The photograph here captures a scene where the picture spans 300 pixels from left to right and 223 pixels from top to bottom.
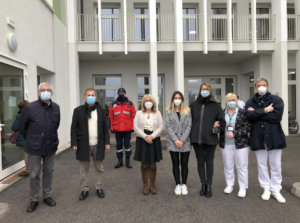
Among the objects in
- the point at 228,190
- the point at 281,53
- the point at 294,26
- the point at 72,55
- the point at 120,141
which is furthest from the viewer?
the point at 294,26

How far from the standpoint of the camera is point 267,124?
3.50 m

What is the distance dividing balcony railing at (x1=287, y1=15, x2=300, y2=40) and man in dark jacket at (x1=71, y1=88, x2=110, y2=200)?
1039cm

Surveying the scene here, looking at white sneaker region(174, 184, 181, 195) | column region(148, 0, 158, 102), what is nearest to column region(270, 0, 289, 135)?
column region(148, 0, 158, 102)

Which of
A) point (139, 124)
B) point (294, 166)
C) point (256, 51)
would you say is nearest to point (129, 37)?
point (256, 51)

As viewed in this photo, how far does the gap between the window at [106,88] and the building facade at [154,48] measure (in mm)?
52

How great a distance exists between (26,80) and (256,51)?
8.99 meters

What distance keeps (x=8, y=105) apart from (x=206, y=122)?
176 inches

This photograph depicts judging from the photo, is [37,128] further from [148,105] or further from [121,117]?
[121,117]

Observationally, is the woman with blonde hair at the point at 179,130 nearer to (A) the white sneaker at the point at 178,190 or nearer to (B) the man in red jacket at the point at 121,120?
(A) the white sneaker at the point at 178,190

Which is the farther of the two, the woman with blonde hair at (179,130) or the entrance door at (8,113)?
the entrance door at (8,113)

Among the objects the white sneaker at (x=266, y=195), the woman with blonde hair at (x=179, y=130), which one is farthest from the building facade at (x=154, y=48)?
the white sneaker at (x=266, y=195)

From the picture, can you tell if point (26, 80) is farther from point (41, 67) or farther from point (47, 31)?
point (47, 31)

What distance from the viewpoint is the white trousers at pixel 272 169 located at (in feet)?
11.6

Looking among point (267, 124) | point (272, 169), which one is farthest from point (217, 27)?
point (272, 169)
